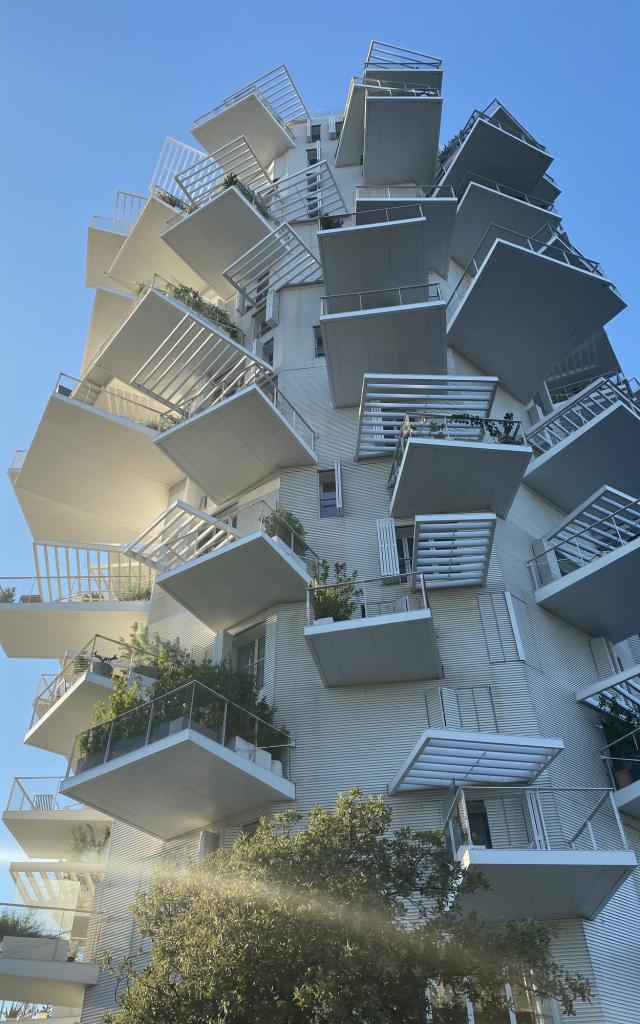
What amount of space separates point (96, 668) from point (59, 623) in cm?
530

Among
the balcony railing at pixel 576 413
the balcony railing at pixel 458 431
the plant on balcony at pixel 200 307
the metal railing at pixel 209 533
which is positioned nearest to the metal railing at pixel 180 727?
the metal railing at pixel 209 533

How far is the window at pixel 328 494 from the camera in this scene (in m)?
21.1

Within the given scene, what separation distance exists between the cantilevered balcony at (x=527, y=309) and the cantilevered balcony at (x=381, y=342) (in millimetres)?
1381

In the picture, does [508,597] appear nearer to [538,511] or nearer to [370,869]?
[538,511]

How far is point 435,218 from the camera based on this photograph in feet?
84.1

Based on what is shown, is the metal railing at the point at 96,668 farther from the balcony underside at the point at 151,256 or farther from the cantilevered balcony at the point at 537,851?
the balcony underside at the point at 151,256

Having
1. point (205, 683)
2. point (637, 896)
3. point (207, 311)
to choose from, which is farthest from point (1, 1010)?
point (207, 311)

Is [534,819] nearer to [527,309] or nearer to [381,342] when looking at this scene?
[381,342]

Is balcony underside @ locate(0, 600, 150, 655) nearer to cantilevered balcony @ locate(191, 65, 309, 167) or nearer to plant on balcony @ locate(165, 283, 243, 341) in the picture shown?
plant on balcony @ locate(165, 283, 243, 341)

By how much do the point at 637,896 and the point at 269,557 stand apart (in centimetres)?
969

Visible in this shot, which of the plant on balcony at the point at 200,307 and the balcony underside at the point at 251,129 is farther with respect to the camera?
the balcony underside at the point at 251,129

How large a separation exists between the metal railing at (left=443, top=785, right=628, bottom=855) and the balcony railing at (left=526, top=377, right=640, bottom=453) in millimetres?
9979

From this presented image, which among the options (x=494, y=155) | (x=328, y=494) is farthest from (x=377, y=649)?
(x=494, y=155)

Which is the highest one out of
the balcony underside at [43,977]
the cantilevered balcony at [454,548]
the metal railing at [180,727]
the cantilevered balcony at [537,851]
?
the cantilevered balcony at [454,548]
